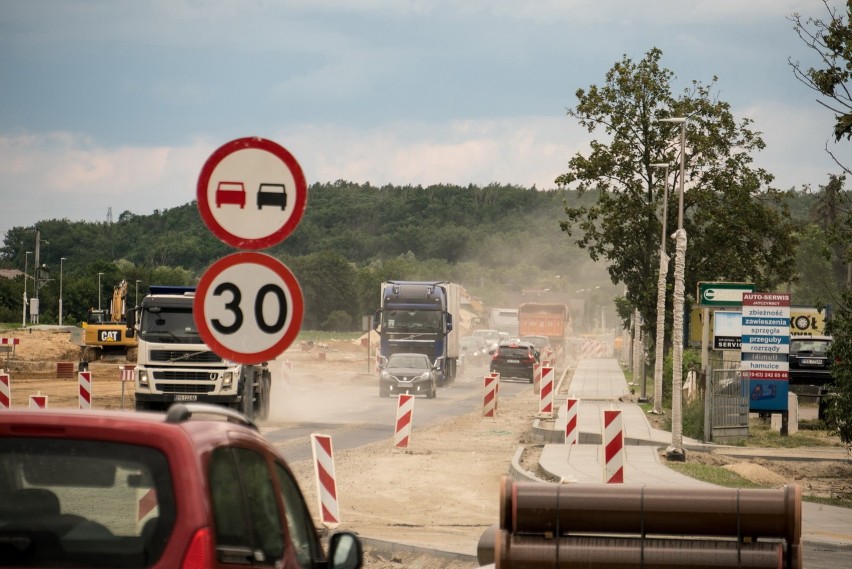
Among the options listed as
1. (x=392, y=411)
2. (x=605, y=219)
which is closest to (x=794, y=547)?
(x=392, y=411)

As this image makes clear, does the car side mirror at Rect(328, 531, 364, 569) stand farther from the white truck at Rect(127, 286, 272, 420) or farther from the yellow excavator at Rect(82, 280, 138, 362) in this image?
the yellow excavator at Rect(82, 280, 138, 362)

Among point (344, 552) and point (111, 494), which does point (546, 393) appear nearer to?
point (344, 552)

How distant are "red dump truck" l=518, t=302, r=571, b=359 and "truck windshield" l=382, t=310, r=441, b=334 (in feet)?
104

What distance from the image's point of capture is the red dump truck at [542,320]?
8294 centimetres

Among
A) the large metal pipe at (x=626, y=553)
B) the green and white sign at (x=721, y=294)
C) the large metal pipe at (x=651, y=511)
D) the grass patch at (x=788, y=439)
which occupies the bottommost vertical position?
the grass patch at (x=788, y=439)

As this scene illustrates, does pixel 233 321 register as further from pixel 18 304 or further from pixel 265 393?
pixel 18 304

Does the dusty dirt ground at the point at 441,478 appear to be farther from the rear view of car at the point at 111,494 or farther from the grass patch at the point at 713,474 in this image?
the rear view of car at the point at 111,494

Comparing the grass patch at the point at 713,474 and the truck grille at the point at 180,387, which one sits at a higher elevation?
the truck grille at the point at 180,387

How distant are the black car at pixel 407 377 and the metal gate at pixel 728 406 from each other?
16.6m

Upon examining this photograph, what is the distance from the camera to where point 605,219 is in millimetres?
44750

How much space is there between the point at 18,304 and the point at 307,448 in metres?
101

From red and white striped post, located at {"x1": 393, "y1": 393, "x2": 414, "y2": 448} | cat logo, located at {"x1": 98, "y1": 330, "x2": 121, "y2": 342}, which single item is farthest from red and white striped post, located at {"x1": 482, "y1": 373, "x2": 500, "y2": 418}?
cat logo, located at {"x1": 98, "y1": 330, "x2": 121, "y2": 342}

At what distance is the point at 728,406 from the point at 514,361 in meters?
31.7

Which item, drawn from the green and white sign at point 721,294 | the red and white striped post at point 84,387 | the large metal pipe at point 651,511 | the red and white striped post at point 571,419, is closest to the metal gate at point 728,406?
the green and white sign at point 721,294
